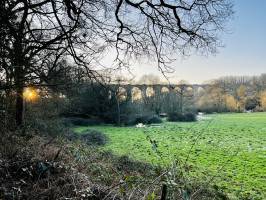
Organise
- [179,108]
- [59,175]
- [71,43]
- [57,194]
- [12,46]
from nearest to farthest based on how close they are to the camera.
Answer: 1. [57,194]
2. [59,175]
3. [12,46]
4. [71,43]
5. [179,108]

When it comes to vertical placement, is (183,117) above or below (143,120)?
below

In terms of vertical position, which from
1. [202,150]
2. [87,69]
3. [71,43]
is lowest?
[202,150]

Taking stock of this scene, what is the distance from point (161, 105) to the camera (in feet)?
171

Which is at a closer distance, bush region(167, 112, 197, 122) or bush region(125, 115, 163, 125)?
bush region(125, 115, 163, 125)

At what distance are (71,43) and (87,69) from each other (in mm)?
1219

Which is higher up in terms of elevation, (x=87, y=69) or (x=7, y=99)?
(x=87, y=69)

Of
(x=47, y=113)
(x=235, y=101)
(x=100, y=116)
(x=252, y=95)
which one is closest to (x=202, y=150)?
(x=47, y=113)

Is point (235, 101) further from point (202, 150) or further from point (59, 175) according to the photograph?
point (59, 175)

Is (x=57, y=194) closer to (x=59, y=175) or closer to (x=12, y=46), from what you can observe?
(x=59, y=175)

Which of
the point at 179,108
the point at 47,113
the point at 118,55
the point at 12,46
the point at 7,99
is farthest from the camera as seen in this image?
the point at 179,108

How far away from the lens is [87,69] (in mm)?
11289

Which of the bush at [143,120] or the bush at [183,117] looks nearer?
the bush at [143,120]

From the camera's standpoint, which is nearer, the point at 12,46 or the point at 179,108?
the point at 12,46

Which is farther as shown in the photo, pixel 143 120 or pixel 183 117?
pixel 183 117
